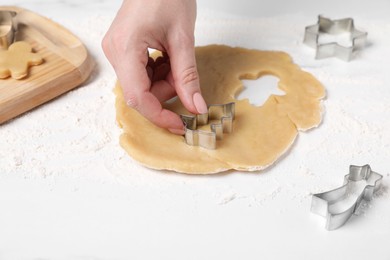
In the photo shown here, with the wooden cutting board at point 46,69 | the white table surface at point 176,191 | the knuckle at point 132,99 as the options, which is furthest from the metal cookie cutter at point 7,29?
Result: the knuckle at point 132,99

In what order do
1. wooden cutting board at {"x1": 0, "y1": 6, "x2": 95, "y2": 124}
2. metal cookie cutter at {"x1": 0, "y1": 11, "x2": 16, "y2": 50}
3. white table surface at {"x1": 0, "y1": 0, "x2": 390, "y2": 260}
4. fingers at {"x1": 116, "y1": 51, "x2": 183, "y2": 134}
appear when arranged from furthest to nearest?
metal cookie cutter at {"x1": 0, "y1": 11, "x2": 16, "y2": 50} → wooden cutting board at {"x1": 0, "y1": 6, "x2": 95, "y2": 124} → fingers at {"x1": 116, "y1": 51, "x2": 183, "y2": 134} → white table surface at {"x1": 0, "y1": 0, "x2": 390, "y2": 260}

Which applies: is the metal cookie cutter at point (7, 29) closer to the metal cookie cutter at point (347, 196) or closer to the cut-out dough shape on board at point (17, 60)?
the cut-out dough shape on board at point (17, 60)

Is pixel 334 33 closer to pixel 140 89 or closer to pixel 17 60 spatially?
pixel 140 89

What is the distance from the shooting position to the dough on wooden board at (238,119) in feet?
4.13

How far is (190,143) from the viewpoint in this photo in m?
1.30

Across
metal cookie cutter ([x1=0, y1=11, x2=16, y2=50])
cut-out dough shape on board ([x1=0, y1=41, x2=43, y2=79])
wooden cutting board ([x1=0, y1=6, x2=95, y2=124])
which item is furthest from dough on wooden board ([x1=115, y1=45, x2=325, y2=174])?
metal cookie cutter ([x1=0, y1=11, x2=16, y2=50])

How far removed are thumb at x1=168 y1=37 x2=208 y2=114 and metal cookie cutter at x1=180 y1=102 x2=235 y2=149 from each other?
0.03 meters

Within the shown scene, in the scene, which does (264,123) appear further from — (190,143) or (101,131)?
(101,131)

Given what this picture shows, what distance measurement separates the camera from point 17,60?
1.48 meters

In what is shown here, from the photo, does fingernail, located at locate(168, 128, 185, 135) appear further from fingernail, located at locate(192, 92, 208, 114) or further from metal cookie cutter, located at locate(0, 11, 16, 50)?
metal cookie cutter, located at locate(0, 11, 16, 50)

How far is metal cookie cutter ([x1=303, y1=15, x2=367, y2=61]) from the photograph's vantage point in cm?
158

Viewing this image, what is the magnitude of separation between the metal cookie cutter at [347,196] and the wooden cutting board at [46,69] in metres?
0.68

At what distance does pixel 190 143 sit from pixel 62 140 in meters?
0.30

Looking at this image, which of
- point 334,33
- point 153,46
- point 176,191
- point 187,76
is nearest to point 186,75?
point 187,76
